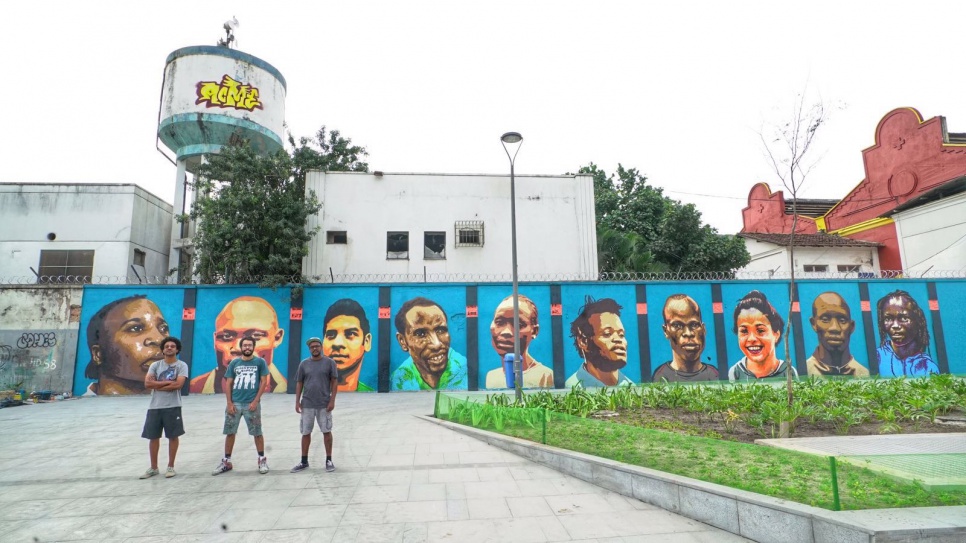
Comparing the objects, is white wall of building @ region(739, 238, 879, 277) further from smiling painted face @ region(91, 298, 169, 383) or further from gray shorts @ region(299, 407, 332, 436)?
smiling painted face @ region(91, 298, 169, 383)

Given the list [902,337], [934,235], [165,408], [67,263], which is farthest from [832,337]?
[67,263]

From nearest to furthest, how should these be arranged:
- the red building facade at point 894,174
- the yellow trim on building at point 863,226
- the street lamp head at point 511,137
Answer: the street lamp head at point 511,137, the red building facade at point 894,174, the yellow trim on building at point 863,226

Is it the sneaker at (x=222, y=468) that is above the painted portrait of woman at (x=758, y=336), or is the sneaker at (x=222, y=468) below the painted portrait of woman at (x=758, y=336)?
below

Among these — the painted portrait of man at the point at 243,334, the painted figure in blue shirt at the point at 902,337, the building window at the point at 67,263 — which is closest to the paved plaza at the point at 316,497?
the painted portrait of man at the point at 243,334

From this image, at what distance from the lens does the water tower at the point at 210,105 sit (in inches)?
709

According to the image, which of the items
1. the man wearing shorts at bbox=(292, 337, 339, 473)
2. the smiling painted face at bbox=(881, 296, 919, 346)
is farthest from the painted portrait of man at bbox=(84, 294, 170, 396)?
the smiling painted face at bbox=(881, 296, 919, 346)

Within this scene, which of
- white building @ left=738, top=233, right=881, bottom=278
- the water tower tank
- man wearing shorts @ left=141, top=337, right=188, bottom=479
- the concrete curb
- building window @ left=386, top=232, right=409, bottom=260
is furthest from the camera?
white building @ left=738, top=233, right=881, bottom=278

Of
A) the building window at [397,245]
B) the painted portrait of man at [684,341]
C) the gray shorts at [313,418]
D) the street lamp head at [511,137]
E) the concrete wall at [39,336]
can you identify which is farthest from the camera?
the building window at [397,245]

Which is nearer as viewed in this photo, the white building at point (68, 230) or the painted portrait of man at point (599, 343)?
the painted portrait of man at point (599, 343)

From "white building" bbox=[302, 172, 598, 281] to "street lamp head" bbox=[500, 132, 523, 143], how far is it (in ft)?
20.5

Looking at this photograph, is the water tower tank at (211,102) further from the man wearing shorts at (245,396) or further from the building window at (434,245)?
the man wearing shorts at (245,396)

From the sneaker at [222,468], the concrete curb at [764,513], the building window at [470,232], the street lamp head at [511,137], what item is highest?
the street lamp head at [511,137]

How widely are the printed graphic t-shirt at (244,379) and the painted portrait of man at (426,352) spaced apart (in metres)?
8.98

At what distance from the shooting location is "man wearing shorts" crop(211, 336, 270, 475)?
18.8ft
